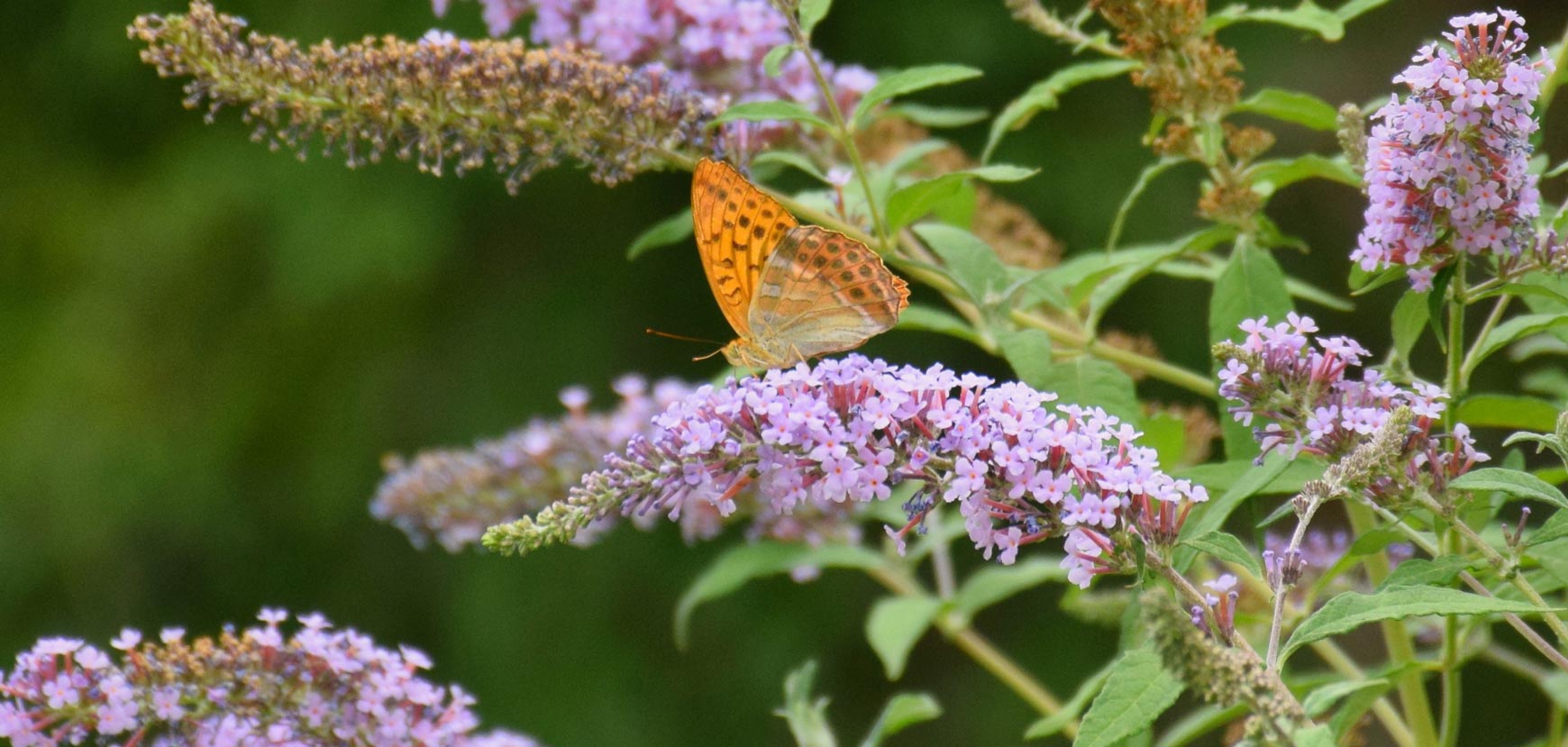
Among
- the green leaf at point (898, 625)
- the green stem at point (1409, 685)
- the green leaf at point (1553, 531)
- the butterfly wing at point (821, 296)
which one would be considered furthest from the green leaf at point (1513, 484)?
the green leaf at point (898, 625)

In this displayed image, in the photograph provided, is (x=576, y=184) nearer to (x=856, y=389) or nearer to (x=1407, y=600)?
(x=856, y=389)

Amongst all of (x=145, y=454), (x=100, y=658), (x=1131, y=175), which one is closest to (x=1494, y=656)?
(x=100, y=658)

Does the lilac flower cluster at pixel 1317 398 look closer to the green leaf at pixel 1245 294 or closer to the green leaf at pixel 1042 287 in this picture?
the green leaf at pixel 1245 294

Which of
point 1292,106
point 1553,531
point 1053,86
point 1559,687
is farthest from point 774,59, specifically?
point 1559,687

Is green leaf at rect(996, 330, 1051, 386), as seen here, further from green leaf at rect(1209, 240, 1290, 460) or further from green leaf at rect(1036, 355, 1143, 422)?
green leaf at rect(1209, 240, 1290, 460)

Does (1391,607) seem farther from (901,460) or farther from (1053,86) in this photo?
(1053,86)
